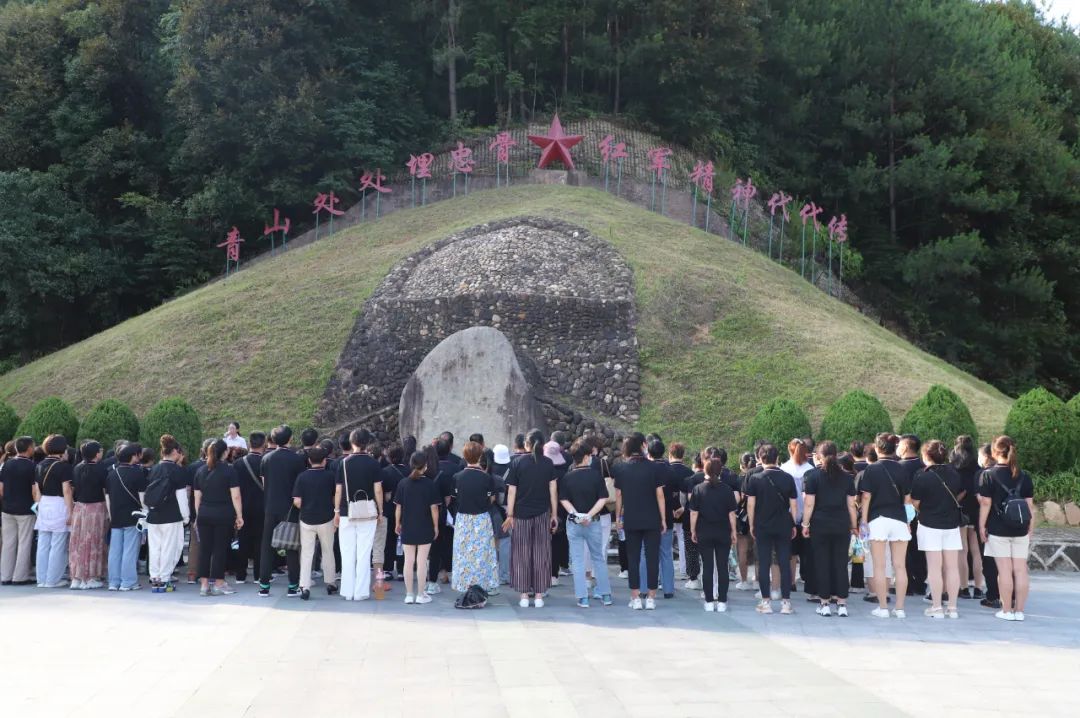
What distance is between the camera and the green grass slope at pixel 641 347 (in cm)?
2095

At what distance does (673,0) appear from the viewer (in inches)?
1532

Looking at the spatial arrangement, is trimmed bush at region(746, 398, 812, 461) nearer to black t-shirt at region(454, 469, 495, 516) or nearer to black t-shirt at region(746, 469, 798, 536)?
black t-shirt at region(746, 469, 798, 536)

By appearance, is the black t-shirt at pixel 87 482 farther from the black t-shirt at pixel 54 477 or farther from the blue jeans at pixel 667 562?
the blue jeans at pixel 667 562

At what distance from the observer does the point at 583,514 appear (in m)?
10.8

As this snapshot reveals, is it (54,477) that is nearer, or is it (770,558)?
(770,558)

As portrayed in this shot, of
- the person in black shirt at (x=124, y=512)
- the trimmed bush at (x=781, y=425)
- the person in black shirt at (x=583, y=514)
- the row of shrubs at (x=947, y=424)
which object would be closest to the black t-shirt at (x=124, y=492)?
the person in black shirt at (x=124, y=512)

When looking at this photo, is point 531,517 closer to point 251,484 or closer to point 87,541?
point 251,484

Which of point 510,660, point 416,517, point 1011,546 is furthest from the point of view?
point 416,517

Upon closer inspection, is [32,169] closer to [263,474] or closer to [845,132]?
[263,474]

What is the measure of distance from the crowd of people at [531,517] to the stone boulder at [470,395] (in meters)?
7.10

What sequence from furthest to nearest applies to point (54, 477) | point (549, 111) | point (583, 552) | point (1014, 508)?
1. point (549, 111)
2. point (54, 477)
3. point (583, 552)
4. point (1014, 508)

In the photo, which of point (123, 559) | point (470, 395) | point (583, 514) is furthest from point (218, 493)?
point (470, 395)

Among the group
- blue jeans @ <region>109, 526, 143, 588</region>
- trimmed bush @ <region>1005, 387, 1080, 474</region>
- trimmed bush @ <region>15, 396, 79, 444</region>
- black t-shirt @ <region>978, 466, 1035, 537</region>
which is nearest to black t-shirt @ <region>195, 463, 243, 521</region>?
blue jeans @ <region>109, 526, 143, 588</region>

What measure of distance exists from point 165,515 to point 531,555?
439 centimetres
